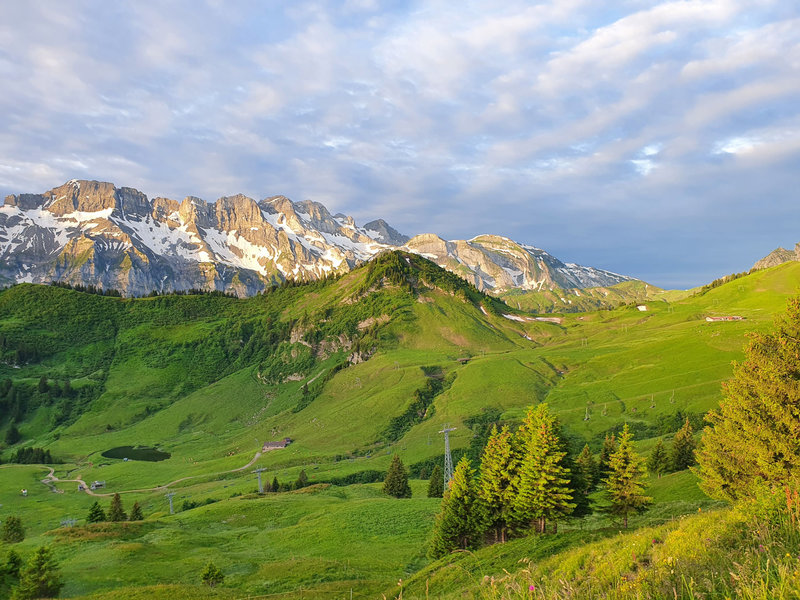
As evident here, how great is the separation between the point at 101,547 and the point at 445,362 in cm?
16133

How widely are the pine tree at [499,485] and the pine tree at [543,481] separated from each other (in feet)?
3.56

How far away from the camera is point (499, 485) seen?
39625 millimetres

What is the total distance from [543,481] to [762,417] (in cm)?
1534

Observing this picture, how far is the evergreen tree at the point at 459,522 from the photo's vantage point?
3906cm

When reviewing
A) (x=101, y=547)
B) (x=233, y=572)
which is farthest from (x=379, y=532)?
(x=101, y=547)

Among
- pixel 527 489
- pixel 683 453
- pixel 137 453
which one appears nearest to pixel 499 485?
pixel 527 489

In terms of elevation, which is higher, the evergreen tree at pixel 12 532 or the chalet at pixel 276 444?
the evergreen tree at pixel 12 532

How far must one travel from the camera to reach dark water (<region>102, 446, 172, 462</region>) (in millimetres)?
151100

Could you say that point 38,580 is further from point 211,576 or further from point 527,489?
point 527,489

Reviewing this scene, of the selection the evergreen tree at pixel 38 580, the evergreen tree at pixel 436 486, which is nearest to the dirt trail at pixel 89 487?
the evergreen tree at pixel 436 486

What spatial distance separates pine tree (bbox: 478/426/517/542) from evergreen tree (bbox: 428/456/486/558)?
915 millimetres

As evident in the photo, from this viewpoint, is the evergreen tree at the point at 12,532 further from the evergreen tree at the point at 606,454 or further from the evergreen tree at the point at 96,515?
the evergreen tree at the point at 606,454

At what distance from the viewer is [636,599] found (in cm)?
578

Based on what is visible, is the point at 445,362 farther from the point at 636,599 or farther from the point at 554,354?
the point at 636,599
